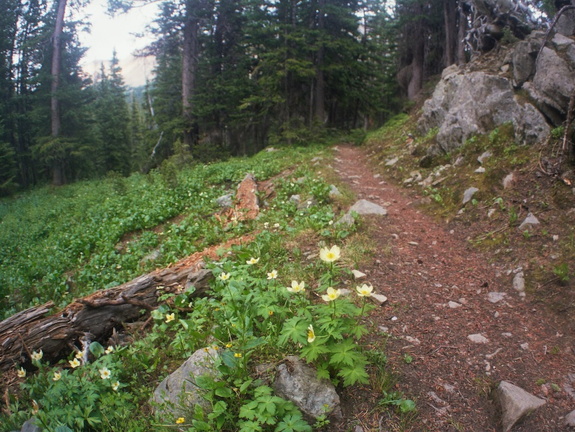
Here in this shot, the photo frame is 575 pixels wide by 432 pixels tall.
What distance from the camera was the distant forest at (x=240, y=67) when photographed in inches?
594

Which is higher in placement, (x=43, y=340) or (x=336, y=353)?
(x=336, y=353)

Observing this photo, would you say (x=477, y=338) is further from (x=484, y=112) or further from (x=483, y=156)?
(x=484, y=112)

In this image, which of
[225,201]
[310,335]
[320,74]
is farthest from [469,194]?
[320,74]

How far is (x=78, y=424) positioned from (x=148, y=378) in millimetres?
691

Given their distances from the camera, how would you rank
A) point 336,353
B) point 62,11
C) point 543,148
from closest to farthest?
point 336,353, point 543,148, point 62,11

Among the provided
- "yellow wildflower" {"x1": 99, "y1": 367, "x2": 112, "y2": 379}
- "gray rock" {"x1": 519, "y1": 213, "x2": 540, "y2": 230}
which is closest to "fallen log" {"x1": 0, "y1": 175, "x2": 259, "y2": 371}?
"yellow wildflower" {"x1": 99, "y1": 367, "x2": 112, "y2": 379}

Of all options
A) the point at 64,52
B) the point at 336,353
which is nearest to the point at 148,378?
the point at 336,353

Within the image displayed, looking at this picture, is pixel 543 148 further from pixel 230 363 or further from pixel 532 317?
pixel 230 363

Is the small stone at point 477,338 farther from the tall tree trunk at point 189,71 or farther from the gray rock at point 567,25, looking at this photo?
the tall tree trunk at point 189,71

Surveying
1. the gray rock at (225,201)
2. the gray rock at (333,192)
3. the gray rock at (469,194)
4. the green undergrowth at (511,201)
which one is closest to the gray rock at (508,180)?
the green undergrowth at (511,201)

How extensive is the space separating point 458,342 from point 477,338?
0.20 meters

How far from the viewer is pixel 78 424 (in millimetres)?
2496

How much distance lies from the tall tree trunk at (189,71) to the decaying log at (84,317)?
47.6 feet

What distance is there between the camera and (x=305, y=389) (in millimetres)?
2396
